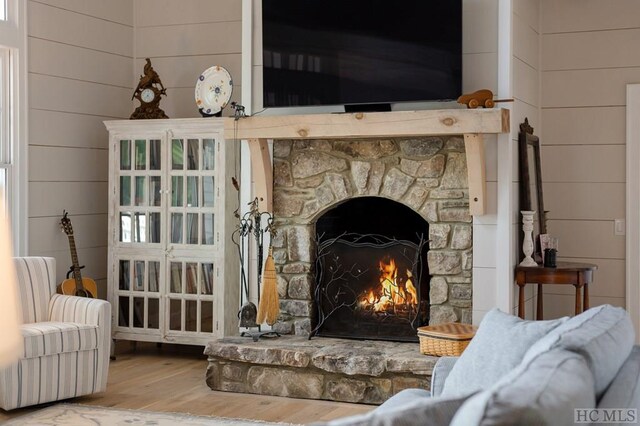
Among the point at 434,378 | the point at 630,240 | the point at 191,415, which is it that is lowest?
the point at 191,415

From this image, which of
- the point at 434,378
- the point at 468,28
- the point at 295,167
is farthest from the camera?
the point at 295,167

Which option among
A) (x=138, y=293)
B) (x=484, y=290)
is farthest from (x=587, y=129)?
A: (x=138, y=293)

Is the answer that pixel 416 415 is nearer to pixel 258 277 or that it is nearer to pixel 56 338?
pixel 56 338

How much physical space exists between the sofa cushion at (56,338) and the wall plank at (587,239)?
10.1 feet

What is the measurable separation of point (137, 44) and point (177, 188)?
1496 millimetres

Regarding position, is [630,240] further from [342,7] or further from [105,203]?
[105,203]

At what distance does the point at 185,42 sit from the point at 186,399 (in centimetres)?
292

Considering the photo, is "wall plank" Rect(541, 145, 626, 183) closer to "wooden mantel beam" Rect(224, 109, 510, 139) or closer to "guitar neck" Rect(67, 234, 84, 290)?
"wooden mantel beam" Rect(224, 109, 510, 139)

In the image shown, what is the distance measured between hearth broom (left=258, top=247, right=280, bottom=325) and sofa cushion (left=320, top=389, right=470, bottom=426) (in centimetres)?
375

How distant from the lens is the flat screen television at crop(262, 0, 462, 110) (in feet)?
17.8

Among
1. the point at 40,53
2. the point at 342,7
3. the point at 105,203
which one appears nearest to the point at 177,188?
the point at 105,203

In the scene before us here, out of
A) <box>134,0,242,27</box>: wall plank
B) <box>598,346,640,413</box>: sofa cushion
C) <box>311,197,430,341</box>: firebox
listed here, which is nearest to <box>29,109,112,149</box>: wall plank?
<box>134,0,242,27</box>: wall plank

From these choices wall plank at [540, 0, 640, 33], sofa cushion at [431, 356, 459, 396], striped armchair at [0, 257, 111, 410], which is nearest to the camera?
sofa cushion at [431, 356, 459, 396]

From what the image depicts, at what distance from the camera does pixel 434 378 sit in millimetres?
3369
